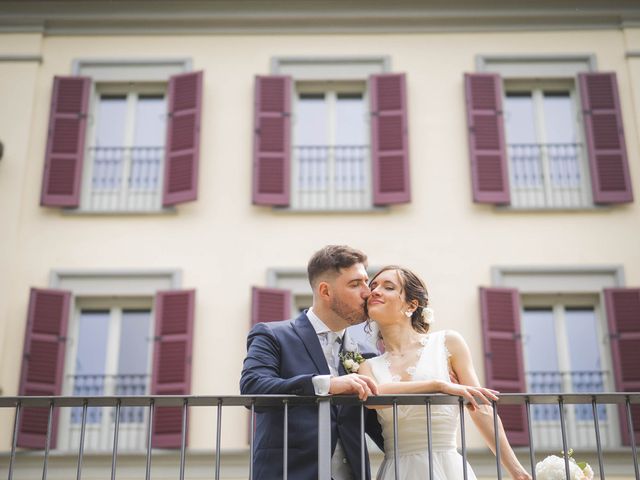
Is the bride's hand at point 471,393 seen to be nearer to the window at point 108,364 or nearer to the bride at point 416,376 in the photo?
the bride at point 416,376

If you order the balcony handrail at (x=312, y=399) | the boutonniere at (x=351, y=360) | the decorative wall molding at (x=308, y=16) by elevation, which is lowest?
the balcony handrail at (x=312, y=399)

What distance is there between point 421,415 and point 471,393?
0.38m

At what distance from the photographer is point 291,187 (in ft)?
38.0

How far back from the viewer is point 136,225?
1142 cm

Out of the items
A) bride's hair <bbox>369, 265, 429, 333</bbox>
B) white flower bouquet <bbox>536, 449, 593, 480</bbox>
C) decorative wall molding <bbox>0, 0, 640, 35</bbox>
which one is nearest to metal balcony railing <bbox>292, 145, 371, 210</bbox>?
decorative wall molding <bbox>0, 0, 640, 35</bbox>

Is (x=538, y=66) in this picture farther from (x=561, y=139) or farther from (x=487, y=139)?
(x=487, y=139)

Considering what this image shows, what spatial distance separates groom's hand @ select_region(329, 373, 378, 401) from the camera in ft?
12.7

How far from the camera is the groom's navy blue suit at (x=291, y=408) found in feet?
13.2

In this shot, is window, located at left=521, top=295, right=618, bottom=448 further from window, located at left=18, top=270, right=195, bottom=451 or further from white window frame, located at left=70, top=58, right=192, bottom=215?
white window frame, located at left=70, top=58, right=192, bottom=215

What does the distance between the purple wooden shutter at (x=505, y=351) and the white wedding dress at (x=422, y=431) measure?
6.17 m

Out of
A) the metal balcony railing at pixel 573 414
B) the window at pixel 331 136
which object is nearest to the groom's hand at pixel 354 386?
the metal balcony railing at pixel 573 414

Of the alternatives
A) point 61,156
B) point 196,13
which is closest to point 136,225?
point 61,156

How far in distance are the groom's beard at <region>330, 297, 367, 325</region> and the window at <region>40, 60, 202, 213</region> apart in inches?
283

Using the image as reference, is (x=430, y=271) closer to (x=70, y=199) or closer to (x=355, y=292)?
(x=70, y=199)
